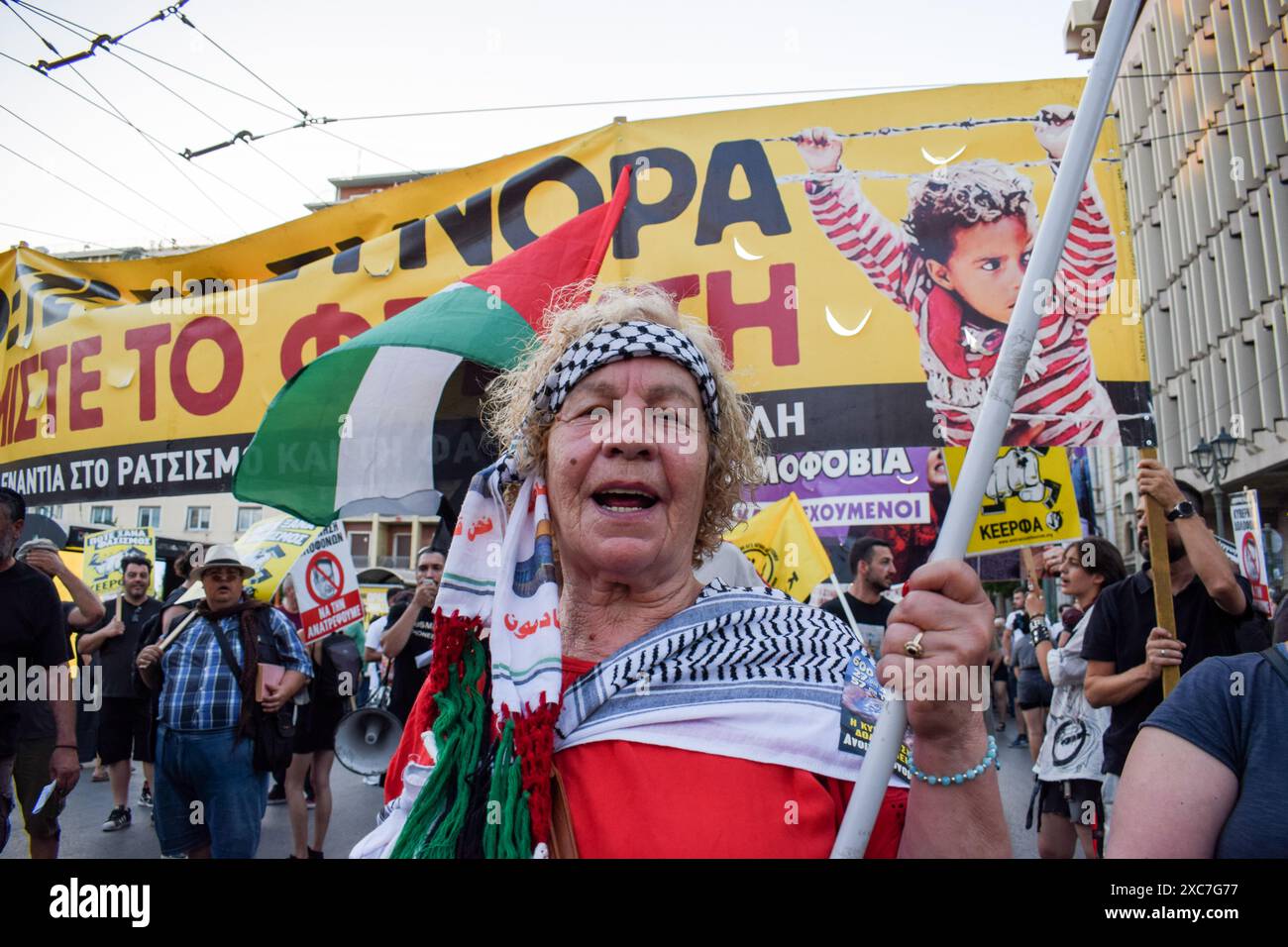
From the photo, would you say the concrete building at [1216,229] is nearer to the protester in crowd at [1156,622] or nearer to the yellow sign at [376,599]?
the protester in crowd at [1156,622]

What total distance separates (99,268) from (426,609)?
2.99 metres

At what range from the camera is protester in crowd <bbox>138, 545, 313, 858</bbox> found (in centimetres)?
480

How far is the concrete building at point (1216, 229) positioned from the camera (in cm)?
2238

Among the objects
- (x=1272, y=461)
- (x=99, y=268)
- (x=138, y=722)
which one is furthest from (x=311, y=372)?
(x=1272, y=461)

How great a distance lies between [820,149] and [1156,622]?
2.50m

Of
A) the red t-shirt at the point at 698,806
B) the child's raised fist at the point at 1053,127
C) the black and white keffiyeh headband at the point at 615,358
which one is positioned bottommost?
the red t-shirt at the point at 698,806

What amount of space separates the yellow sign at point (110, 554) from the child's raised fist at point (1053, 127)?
27.9 ft

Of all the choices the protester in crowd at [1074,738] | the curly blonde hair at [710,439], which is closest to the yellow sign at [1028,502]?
the protester in crowd at [1074,738]

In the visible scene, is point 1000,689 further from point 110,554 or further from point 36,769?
point 36,769

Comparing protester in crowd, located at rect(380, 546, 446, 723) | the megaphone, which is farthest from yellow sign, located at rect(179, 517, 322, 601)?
protester in crowd, located at rect(380, 546, 446, 723)

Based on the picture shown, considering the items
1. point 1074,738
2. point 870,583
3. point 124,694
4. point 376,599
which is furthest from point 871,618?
point 376,599

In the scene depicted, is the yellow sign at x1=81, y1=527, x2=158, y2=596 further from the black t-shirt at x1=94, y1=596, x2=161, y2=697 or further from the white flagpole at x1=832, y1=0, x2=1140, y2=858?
the white flagpole at x1=832, y1=0, x2=1140, y2=858

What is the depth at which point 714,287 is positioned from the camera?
4273mm

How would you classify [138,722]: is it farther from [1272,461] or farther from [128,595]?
[1272,461]
